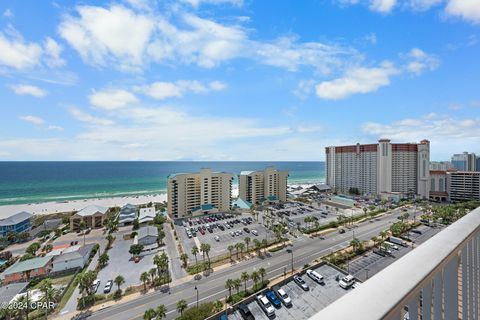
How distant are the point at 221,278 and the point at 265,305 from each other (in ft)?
11.6

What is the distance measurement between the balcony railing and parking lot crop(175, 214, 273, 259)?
1665 cm

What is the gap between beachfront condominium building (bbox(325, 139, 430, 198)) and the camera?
3449 centimetres

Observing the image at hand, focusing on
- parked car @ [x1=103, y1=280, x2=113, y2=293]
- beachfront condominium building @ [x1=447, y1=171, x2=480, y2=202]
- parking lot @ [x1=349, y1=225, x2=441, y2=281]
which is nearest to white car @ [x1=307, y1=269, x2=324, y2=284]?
parking lot @ [x1=349, y1=225, x2=441, y2=281]

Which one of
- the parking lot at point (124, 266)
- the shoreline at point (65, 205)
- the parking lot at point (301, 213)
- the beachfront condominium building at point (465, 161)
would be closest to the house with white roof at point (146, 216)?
the parking lot at point (124, 266)

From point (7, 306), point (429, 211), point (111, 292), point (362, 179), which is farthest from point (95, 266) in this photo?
point (362, 179)

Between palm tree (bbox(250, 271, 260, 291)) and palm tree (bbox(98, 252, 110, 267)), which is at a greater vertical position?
palm tree (bbox(250, 271, 260, 291))

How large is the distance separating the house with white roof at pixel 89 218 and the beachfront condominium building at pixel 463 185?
48.9 m

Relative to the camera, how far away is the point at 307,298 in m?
11.2

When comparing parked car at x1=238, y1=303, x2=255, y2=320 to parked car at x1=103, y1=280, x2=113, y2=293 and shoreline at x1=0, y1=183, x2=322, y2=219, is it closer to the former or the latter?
parked car at x1=103, y1=280, x2=113, y2=293

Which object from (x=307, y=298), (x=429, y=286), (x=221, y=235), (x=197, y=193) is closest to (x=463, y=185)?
(x=307, y=298)

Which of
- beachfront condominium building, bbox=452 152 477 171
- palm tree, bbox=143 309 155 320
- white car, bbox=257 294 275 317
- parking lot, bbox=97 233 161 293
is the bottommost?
parking lot, bbox=97 233 161 293

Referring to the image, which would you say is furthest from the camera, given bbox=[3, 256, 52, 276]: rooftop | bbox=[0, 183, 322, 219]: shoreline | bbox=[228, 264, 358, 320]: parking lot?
bbox=[0, 183, 322, 219]: shoreline

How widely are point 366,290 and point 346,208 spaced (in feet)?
109

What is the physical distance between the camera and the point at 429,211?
26.6m
